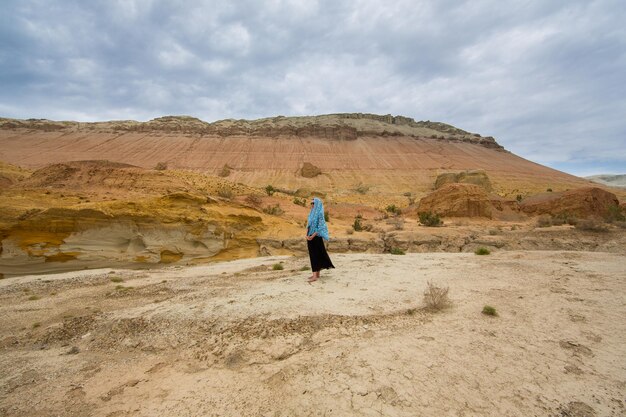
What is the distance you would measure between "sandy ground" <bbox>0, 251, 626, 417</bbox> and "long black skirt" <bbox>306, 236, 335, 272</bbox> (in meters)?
0.40

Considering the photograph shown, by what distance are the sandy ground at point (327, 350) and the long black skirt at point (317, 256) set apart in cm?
40

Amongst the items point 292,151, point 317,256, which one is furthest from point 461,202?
point 292,151

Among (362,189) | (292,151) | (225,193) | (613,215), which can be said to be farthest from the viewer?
(292,151)

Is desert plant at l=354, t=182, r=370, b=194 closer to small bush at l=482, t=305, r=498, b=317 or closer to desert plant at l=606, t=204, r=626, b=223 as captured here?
desert plant at l=606, t=204, r=626, b=223

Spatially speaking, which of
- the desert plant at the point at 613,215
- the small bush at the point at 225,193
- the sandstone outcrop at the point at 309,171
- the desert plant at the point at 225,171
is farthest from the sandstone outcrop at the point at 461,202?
the desert plant at the point at 225,171

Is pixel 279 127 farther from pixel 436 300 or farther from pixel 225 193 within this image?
pixel 436 300

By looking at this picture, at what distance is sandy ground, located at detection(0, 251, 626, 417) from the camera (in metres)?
2.98

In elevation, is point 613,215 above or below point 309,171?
below

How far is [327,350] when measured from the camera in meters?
3.66

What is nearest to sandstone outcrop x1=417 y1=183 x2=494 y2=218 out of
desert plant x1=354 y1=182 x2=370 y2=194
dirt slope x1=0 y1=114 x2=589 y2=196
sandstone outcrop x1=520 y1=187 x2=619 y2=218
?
sandstone outcrop x1=520 y1=187 x2=619 y2=218

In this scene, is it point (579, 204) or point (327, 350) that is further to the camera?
point (579, 204)

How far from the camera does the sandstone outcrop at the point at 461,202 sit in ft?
61.3

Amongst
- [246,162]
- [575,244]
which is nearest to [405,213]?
[575,244]

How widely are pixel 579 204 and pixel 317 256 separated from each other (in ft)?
61.3
